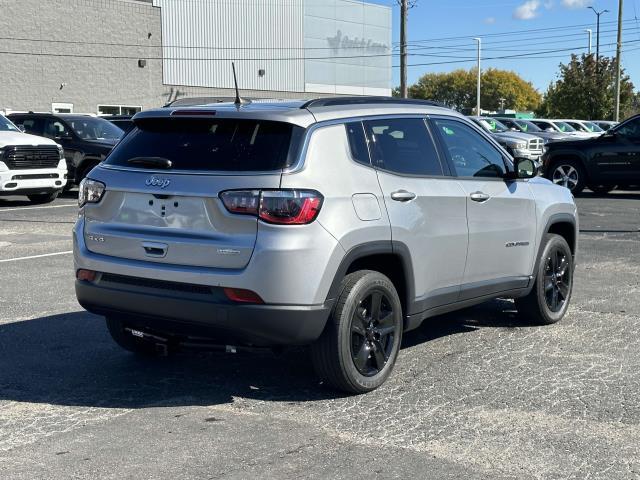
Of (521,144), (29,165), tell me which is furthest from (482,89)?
(29,165)

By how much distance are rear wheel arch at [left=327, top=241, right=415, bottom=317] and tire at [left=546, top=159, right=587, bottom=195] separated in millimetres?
15766

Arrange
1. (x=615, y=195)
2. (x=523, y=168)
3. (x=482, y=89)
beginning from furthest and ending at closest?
(x=482, y=89), (x=615, y=195), (x=523, y=168)

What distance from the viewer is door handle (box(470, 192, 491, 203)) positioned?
657 centimetres

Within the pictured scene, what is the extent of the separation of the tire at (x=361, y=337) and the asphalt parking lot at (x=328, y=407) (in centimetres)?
15

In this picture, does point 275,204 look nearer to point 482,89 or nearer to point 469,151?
point 469,151

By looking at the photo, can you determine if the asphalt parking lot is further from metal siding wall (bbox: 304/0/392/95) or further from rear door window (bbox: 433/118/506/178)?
metal siding wall (bbox: 304/0/392/95)

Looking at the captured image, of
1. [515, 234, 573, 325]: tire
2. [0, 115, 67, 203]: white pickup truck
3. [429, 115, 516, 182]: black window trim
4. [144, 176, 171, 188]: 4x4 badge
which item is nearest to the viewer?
[144, 176, 171, 188]: 4x4 badge

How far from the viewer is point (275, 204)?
5.10 m

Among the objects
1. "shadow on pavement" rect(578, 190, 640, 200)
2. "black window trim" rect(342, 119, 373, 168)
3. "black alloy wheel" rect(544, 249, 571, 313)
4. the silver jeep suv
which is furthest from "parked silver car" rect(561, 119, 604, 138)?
"black window trim" rect(342, 119, 373, 168)

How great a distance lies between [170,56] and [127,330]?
50.2 metres

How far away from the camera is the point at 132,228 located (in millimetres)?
5547

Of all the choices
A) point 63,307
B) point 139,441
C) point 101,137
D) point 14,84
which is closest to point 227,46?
point 14,84

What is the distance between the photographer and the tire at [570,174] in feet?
68.3

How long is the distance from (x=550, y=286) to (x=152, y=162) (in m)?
3.72
